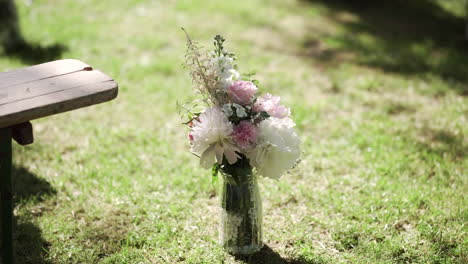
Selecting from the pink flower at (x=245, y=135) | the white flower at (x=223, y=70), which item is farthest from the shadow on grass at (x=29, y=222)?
the white flower at (x=223, y=70)

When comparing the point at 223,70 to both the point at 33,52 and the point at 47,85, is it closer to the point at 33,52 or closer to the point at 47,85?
the point at 47,85

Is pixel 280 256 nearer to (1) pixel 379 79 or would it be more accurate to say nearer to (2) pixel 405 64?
(1) pixel 379 79

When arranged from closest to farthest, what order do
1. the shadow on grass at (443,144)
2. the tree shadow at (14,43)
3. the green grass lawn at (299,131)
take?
the green grass lawn at (299,131)
the shadow on grass at (443,144)
the tree shadow at (14,43)

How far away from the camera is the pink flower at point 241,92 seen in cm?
275

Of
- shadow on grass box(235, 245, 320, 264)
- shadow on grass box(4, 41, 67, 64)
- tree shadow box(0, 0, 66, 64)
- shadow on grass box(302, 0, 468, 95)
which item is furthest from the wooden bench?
shadow on grass box(302, 0, 468, 95)

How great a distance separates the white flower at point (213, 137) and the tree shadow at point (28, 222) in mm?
1091

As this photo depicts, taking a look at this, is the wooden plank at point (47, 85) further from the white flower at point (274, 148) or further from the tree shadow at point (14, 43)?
the tree shadow at point (14, 43)

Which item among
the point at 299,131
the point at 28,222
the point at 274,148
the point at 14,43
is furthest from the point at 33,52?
the point at 274,148

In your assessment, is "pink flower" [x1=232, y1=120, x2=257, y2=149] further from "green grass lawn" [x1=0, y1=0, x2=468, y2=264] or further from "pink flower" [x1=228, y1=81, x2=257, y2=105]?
"green grass lawn" [x1=0, y1=0, x2=468, y2=264]

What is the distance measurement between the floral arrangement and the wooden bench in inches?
18.0

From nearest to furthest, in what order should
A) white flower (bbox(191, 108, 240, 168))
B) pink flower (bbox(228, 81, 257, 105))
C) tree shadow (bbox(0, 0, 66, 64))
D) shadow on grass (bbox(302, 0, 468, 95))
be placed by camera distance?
white flower (bbox(191, 108, 240, 168))
pink flower (bbox(228, 81, 257, 105))
shadow on grass (bbox(302, 0, 468, 95))
tree shadow (bbox(0, 0, 66, 64))

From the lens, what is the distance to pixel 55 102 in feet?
8.46

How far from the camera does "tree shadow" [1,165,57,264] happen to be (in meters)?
3.05

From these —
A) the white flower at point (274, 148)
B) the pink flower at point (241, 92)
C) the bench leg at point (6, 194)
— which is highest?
the pink flower at point (241, 92)
